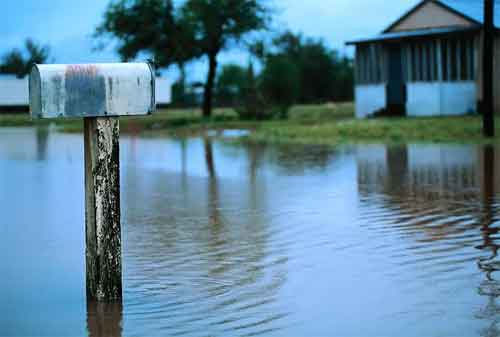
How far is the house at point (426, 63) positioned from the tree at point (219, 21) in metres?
11.0

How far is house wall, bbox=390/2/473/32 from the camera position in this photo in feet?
133

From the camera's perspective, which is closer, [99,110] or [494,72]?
[99,110]

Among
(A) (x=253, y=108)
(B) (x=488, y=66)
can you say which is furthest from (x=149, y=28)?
(B) (x=488, y=66)

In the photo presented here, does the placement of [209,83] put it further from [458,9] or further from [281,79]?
[281,79]

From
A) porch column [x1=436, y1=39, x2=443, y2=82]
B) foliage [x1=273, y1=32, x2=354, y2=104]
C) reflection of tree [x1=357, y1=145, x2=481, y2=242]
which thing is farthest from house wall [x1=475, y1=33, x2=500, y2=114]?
foliage [x1=273, y1=32, x2=354, y2=104]

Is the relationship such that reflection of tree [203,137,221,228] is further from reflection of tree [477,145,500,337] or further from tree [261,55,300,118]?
tree [261,55,300,118]

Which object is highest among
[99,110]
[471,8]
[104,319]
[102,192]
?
[471,8]

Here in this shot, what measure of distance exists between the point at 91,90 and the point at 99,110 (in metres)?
0.15

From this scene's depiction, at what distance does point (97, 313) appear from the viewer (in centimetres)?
801

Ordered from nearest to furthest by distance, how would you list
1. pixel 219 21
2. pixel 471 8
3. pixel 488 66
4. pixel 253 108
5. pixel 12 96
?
pixel 488 66, pixel 471 8, pixel 253 108, pixel 219 21, pixel 12 96

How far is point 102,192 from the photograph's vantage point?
792 cm

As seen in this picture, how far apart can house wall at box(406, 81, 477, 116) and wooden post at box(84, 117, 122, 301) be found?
32604 millimetres

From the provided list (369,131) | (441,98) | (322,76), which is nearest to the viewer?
(369,131)

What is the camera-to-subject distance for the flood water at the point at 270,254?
7777mm
